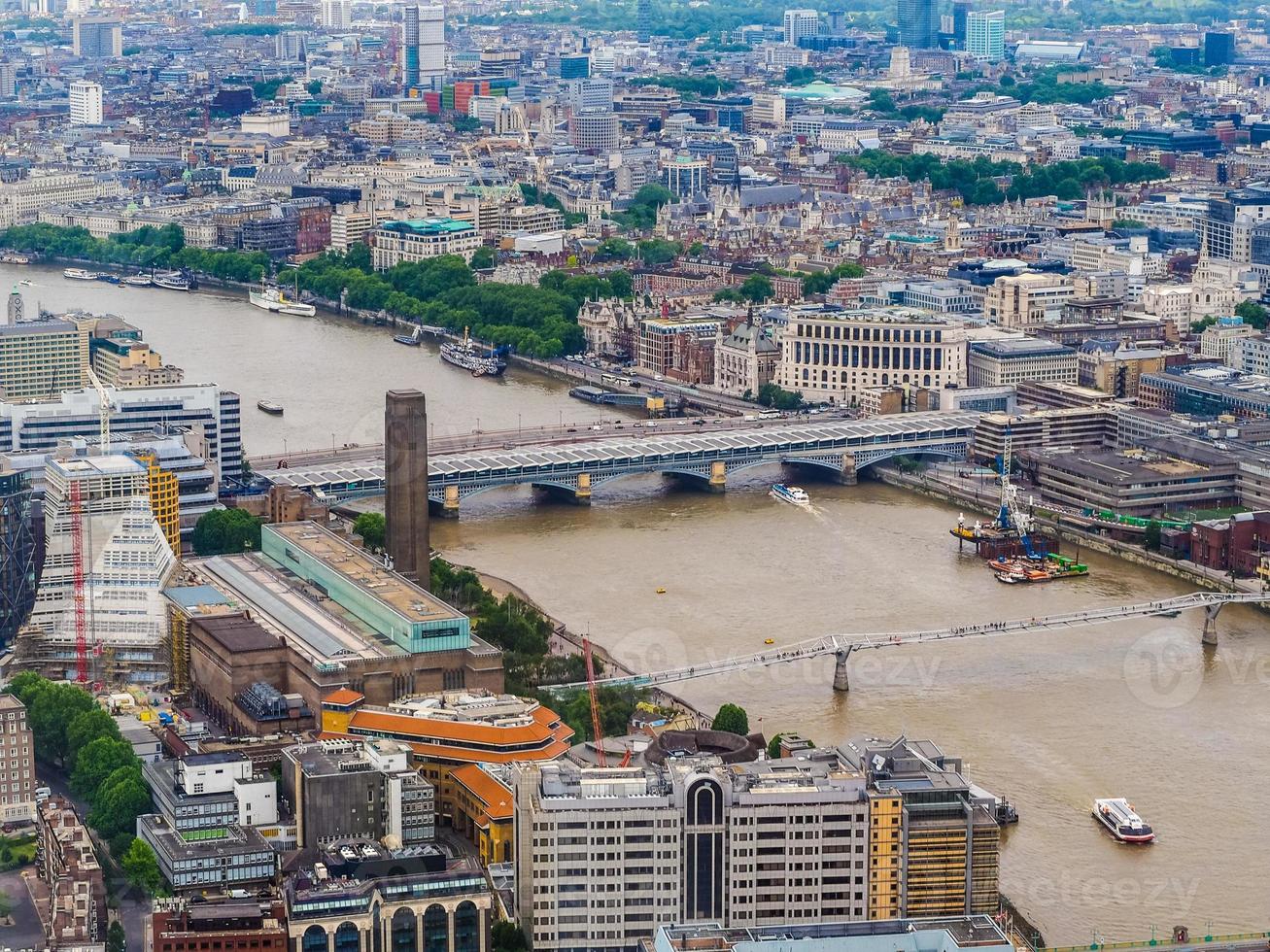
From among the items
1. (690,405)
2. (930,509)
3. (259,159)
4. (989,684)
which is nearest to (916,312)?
(690,405)

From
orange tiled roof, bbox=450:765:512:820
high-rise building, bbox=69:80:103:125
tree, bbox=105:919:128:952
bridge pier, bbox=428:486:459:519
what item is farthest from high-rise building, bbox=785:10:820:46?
tree, bbox=105:919:128:952

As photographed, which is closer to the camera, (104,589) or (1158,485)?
(104,589)

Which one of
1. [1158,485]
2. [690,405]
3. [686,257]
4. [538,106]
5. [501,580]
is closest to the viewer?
[501,580]

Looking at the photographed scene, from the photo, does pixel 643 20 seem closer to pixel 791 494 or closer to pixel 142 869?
pixel 791 494

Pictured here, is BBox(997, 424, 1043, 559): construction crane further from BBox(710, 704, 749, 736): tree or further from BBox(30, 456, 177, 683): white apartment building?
BBox(30, 456, 177, 683): white apartment building

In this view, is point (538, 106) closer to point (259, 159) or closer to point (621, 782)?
point (259, 159)

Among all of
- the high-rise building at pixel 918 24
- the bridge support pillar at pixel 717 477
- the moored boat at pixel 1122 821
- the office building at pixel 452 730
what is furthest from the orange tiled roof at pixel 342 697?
the high-rise building at pixel 918 24
